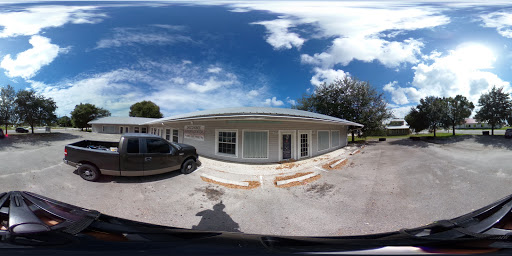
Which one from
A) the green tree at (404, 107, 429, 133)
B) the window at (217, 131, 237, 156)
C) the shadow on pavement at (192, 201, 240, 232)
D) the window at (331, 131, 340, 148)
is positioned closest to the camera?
the shadow on pavement at (192, 201, 240, 232)

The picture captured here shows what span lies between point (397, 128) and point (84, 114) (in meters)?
20.2

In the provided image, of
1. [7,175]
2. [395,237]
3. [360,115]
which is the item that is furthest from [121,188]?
[360,115]

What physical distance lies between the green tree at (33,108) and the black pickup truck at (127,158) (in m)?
0.62

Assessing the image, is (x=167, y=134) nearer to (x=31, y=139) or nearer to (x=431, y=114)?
(x=31, y=139)

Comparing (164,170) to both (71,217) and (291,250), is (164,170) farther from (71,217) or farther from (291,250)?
(291,250)

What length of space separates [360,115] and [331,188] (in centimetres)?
1144

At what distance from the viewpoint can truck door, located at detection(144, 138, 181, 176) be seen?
2472 mm

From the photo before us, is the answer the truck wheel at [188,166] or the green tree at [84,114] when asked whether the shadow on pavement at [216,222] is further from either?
the green tree at [84,114]

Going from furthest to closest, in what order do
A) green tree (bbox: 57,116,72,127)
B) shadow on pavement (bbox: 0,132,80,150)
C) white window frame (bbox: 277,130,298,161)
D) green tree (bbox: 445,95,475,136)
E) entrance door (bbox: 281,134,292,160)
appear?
green tree (bbox: 445,95,475,136)
entrance door (bbox: 281,134,292,160)
white window frame (bbox: 277,130,298,161)
green tree (bbox: 57,116,72,127)
shadow on pavement (bbox: 0,132,80,150)

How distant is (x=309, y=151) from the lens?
5918 mm

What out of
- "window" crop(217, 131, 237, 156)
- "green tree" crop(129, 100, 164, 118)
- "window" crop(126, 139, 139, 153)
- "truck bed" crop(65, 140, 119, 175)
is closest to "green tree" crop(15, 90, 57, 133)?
"truck bed" crop(65, 140, 119, 175)

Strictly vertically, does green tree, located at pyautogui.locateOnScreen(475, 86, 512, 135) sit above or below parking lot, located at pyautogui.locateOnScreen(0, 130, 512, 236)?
above

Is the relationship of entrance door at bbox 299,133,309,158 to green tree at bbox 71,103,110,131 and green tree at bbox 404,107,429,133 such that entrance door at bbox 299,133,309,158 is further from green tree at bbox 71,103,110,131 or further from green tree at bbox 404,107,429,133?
green tree at bbox 404,107,429,133

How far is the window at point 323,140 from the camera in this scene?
6.55 m
